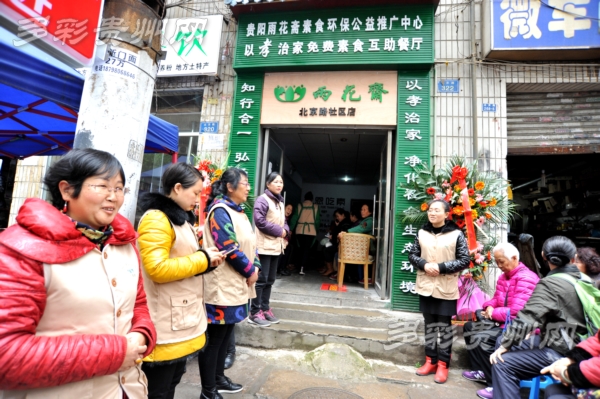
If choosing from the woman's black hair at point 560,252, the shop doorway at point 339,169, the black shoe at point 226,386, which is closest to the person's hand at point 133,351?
the black shoe at point 226,386

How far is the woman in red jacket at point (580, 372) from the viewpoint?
173cm

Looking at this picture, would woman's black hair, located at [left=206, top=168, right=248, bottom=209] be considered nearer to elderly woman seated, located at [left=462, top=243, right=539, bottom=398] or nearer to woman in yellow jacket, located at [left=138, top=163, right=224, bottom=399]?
woman in yellow jacket, located at [left=138, top=163, right=224, bottom=399]

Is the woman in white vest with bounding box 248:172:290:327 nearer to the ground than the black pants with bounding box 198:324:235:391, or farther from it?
farther from it

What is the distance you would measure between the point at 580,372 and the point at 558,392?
37 centimetres

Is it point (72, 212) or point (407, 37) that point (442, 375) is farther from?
point (407, 37)

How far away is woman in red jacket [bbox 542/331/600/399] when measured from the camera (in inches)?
68.0

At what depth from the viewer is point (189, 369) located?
3148mm

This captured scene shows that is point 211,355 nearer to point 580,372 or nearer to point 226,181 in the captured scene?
point 226,181

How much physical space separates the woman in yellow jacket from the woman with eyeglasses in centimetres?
29

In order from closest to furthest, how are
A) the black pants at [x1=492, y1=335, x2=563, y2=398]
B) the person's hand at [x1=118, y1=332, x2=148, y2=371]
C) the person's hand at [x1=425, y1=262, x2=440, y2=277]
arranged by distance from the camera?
the person's hand at [x1=118, y1=332, x2=148, y2=371]
the black pants at [x1=492, y1=335, x2=563, y2=398]
the person's hand at [x1=425, y1=262, x2=440, y2=277]

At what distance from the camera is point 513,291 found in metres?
2.97

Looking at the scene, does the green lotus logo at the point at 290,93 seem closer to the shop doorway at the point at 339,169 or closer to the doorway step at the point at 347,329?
the shop doorway at the point at 339,169

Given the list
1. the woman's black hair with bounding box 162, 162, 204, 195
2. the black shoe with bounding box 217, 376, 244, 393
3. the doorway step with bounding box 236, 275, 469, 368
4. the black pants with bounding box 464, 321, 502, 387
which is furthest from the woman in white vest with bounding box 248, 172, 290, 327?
the black pants with bounding box 464, 321, 502, 387

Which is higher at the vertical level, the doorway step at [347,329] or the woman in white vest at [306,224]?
the woman in white vest at [306,224]
